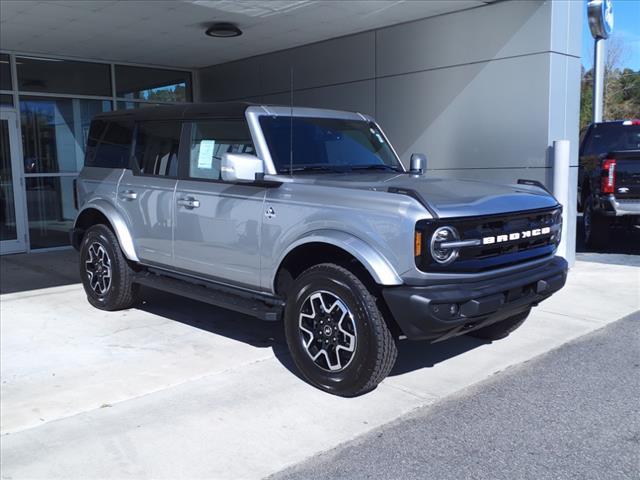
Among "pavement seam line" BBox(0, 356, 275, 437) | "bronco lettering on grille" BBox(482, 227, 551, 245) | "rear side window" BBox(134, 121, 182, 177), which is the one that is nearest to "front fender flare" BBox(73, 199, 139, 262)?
"rear side window" BBox(134, 121, 182, 177)

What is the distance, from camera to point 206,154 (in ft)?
17.9

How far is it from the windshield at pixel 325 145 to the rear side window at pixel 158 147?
3.80 ft

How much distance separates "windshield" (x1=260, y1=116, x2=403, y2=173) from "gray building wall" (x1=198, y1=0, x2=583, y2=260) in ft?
9.95

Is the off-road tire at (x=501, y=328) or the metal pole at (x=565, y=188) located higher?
the metal pole at (x=565, y=188)

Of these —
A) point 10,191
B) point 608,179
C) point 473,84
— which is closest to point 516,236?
point 473,84

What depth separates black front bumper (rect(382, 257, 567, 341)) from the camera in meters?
3.70

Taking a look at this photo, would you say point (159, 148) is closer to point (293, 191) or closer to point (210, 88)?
point (293, 191)

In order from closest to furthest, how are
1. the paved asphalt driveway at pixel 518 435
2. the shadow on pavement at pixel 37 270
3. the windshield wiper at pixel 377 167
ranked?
the paved asphalt driveway at pixel 518 435, the windshield wiper at pixel 377 167, the shadow on pavement at pixel 37 270

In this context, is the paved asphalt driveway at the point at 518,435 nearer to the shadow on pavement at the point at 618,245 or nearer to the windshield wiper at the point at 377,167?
the windshield wiper at the point at 377,167

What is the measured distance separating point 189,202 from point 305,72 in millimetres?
6171

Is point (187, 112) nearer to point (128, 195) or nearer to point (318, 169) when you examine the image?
point (128, 195)

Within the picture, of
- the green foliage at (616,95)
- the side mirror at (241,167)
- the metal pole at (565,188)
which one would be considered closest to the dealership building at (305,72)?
the metal pole at (565,188)

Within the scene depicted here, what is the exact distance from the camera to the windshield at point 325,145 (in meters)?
4.97

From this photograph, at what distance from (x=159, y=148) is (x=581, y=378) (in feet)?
13.9
